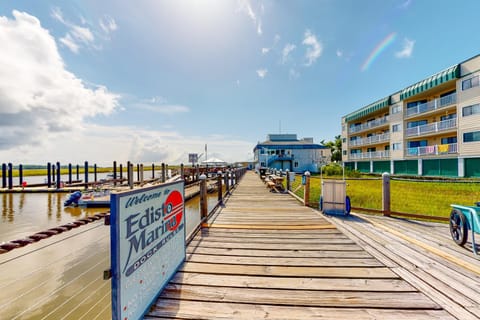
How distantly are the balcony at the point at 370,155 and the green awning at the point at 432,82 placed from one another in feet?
24.8

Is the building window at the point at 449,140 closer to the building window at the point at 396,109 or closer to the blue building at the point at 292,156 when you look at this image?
the building window at the point at 396,109

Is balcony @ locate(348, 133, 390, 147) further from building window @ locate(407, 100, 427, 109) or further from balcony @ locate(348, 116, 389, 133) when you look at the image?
building window @ locate(407, 100, 427, 109)

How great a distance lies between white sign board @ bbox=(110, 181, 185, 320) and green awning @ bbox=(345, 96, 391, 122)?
33302mm

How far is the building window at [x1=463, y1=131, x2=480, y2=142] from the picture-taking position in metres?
17.3

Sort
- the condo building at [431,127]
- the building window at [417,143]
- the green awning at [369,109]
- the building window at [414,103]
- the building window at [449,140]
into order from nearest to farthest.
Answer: the condo building at [431,127] < the building window at [449,140] < the building window at [417,143] < the building window at [414,103] < the green awning at [369,109]

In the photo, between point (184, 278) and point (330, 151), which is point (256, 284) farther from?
point (330, 151)

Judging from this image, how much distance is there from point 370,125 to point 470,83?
40.4 feet

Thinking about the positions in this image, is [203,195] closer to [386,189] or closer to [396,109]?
[386,189]

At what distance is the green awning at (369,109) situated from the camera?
26.7m

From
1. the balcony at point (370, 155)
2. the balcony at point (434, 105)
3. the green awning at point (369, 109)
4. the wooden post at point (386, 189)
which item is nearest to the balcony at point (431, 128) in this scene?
the balcony at point (434, 105)

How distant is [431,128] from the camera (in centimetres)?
2128

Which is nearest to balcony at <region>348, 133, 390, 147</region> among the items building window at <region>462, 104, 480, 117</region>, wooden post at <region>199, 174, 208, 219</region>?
building window at <region>462, 104, 480, 117</region>

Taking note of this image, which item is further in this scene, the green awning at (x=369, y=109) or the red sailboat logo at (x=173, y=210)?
the green awning at (x=369, y=109)

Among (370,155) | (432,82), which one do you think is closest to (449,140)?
(432,82)
